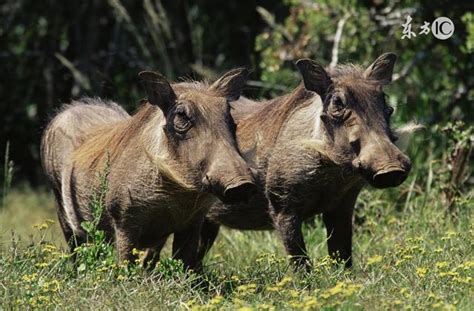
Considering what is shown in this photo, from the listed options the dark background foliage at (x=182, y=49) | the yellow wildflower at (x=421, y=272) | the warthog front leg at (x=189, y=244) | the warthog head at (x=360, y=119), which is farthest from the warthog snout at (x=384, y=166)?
the dark background foliage at (x=182, y=49)

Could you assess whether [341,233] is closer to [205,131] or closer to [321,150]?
[321,150]

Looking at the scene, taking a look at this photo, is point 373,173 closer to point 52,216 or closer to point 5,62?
point 52,216

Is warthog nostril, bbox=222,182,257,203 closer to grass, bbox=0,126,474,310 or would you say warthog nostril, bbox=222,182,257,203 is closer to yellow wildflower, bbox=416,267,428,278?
grass, bbox=0,126,474,310

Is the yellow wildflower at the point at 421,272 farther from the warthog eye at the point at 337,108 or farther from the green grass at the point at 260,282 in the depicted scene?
the warthog eye at the point at 337,108

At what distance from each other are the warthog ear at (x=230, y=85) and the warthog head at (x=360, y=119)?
0.30 metres

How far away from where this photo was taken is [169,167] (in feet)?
17.2

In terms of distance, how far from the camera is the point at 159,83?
531 cm

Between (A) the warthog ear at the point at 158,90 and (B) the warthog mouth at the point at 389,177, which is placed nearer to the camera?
(B) the warthog mouth at the point at 389,177

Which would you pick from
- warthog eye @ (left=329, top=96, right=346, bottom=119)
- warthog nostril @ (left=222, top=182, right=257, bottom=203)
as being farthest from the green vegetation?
warthog eye @ (left=329, top=96, right=346, bottom=119)

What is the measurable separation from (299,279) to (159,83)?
1.15m

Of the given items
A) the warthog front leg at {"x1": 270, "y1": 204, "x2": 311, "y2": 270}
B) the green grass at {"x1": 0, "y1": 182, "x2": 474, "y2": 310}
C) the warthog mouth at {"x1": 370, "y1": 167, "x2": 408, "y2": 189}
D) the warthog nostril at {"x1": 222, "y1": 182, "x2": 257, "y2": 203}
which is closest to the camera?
the green grass at {"x1": 0, "y1": 182, "x2": 474, "y2": 310}

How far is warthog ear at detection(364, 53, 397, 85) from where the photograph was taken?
18.5 feet

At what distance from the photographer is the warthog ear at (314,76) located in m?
5.49

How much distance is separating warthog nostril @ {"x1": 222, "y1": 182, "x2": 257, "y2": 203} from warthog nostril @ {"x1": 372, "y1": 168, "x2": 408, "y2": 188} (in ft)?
1.97
